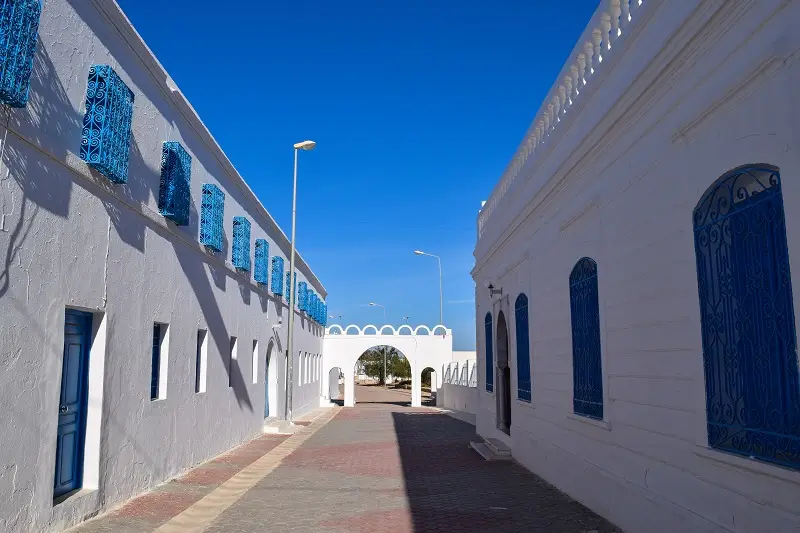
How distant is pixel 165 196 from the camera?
900cm

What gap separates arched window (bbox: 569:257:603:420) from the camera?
23.8ft

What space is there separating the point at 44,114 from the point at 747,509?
6145 mm

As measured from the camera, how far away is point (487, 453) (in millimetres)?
12047

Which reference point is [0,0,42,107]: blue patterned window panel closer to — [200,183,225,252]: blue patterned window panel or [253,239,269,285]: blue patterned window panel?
[200,183,225,252]: blue patterned window panel

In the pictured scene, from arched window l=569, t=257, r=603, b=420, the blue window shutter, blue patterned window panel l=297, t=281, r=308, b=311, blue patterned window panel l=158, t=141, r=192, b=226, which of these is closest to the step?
arched window l=569, t=257, r=603, b=420

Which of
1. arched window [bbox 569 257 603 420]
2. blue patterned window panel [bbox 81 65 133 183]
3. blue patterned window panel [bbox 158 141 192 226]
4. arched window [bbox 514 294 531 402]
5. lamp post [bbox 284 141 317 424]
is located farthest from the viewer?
lamp post [bbox 284 141 317 424]

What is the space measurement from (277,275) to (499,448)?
8591mm

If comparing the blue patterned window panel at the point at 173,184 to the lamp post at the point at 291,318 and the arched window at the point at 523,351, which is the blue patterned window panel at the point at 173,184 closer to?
the arched window at the point at 523,351

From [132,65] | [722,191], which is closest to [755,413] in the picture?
[722,191]

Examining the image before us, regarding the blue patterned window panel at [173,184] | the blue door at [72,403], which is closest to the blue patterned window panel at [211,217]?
A: the blue patterned window panel at [173,184]

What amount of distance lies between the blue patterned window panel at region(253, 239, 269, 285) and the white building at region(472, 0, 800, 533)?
829cm

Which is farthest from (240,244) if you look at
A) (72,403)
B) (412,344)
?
(412,344)

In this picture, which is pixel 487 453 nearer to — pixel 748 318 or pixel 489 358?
pixel 489 358

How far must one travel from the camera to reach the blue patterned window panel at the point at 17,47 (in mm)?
4973
